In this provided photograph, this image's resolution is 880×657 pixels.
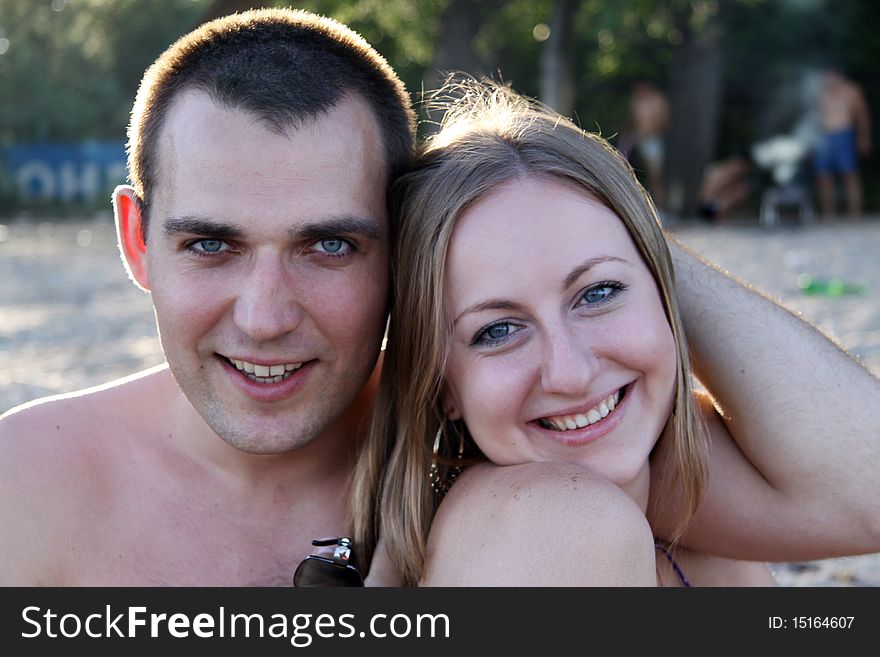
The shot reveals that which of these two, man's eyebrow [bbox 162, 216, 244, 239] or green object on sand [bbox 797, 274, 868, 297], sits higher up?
green object on sand [bbox 797, 274, 868, 297]

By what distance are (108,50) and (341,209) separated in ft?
94.8

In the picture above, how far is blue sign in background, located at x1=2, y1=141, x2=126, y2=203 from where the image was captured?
76.2 feet

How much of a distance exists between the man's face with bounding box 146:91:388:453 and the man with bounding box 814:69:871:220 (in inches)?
597

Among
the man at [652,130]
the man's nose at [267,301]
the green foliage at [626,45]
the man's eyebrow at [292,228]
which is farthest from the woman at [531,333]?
the man at [652,130]

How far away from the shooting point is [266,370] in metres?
2.68

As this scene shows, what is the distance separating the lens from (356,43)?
9.78ft

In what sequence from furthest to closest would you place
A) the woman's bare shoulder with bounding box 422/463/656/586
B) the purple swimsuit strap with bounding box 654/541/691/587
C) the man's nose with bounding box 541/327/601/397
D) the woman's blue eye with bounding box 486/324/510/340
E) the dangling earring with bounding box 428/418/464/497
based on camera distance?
1. the purple swimsuit strap with bounding box 654/541/691/587
2. the dangling earring with bounding box 428/418/464/497
3. the woman's blue eye with bounding box 486/324/510/340
4. the man's nose with bounding box 541/327/601/397
5. the woman's bare shoulder with bounding box 422/463/656/586

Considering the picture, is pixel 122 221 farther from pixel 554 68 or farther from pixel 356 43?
pixel 554 68

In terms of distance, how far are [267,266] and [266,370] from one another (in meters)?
0.27

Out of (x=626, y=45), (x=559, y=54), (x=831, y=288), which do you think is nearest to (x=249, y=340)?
(x=831, y=288)

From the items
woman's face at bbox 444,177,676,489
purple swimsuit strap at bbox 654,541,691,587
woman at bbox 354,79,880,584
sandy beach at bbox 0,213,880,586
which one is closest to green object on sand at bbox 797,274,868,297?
sandy beach at bbox 0,213,880,586

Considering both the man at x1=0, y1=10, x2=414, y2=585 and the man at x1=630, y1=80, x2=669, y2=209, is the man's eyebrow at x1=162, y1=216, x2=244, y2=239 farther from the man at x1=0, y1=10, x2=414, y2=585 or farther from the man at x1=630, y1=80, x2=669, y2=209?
the man at x1=630, y1=80, x2=669, y2=209

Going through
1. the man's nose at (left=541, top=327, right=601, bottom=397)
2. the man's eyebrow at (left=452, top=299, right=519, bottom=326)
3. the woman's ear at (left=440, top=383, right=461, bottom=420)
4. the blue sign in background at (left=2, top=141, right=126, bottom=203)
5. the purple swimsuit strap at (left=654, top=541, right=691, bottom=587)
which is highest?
the blue sign in background at (left=2, top=141, right=126, bottom=203)

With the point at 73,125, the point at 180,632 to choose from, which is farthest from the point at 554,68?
the point at 180,632
